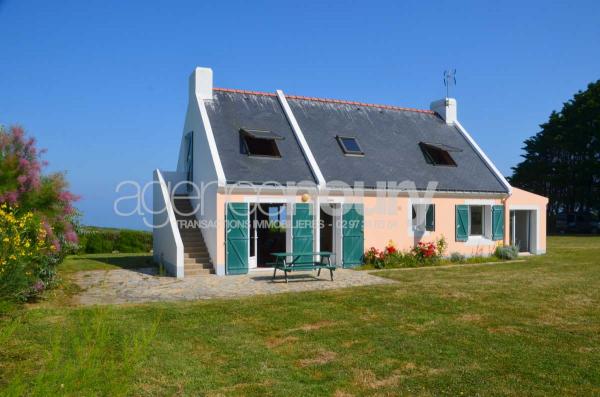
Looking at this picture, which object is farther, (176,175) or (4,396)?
(176,175)

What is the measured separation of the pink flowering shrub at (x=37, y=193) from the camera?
9656mm

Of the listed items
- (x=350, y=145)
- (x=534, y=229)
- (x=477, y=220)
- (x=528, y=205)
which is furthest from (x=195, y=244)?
(x=534, y=229)

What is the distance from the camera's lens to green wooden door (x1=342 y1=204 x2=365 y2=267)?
1505 cm

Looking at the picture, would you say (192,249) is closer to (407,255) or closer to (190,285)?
(190,285)

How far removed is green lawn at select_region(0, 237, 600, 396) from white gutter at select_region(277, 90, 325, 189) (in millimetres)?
4882

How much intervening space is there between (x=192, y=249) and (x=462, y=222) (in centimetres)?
930

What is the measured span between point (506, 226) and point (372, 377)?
14.7m

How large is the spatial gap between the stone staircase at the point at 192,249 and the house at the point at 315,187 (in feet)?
0.11

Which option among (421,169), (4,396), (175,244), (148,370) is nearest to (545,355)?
(148,370)

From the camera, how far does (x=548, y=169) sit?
38938 mm

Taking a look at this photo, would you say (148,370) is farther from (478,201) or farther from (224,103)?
(478,201)

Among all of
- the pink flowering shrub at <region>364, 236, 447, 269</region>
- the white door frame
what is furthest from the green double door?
the white door frame

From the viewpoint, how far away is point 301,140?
15.9m

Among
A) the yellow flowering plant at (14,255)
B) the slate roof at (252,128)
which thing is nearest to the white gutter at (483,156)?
the slate roof at (252,128)
